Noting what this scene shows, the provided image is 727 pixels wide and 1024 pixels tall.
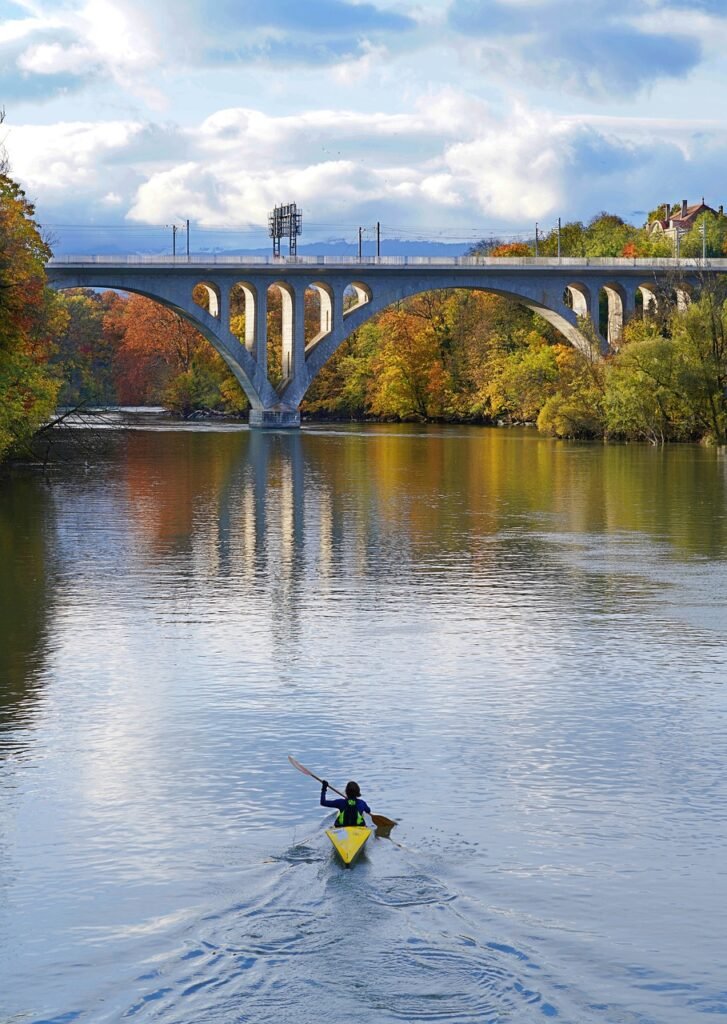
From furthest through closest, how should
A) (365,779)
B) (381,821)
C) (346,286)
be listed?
(346,286) → (365,779) → (381,821)

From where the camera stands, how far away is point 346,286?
102m

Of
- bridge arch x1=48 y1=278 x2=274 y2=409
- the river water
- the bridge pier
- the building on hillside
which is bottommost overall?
the river water

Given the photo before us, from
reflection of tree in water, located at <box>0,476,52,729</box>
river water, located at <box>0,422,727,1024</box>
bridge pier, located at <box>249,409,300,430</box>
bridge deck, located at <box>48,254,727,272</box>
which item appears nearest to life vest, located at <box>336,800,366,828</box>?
river water, located at <box>0,422,727,1024</box>

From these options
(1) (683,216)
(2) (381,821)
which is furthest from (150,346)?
(2) (381,821)

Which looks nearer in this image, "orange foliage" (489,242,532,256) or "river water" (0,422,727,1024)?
"river water" (0,422,727,1024)

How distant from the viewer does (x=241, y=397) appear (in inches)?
4774

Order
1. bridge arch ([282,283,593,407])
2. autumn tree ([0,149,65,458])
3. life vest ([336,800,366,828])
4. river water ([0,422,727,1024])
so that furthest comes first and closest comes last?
bridge arch ([282,283,593,407]) < autumn tree ([0,149,65,458]) < life vest ([336,800,366,828]) < river water ([0,422,727,1024])

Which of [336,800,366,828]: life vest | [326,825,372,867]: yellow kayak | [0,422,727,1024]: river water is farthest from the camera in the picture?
[336,800,366,828]: life vest

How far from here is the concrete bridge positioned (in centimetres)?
9806

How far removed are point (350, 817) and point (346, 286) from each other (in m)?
89.8

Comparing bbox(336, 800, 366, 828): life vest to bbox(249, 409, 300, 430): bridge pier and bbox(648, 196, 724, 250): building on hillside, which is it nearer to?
bbox(249, 409, 300, 430): bridge pier

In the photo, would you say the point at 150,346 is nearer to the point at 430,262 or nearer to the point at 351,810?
the point at 430,262

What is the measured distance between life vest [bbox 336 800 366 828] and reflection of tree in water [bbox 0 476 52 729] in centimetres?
571

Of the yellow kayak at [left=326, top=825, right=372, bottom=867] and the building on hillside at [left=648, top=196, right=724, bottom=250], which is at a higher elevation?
the building on hillside at [left=648, top=196, right=724, bottom=250]
